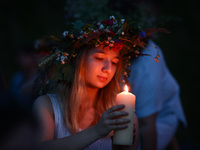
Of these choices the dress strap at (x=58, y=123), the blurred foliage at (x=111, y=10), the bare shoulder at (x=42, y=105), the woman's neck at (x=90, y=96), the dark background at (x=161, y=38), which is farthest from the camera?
the dark background at (x=161, y=38)

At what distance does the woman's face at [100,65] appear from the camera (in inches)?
99.5

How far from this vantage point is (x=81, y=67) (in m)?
2.64

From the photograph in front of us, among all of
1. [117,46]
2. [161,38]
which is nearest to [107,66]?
[117,46]

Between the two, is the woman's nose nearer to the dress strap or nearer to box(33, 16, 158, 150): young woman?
box(33, 16, 158, 150): young woman

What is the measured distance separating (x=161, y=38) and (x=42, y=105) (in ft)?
11.5

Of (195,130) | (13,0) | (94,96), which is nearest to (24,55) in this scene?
(94,96)

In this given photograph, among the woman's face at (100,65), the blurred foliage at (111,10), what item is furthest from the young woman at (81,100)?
the blurred foliage at (111,10)

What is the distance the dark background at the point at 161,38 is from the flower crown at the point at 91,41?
6.29 feet

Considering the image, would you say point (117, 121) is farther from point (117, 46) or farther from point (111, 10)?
point (111, 10)

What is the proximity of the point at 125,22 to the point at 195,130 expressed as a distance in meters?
4.88

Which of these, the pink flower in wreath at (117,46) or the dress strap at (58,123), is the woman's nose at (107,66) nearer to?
the pink flower in wreath at (117,46)

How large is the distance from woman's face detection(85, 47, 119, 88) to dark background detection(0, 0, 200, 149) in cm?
211

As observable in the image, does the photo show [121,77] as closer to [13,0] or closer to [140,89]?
[140,89]

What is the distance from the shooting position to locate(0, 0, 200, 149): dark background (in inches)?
199
